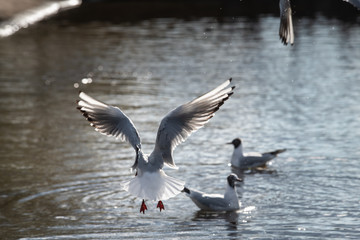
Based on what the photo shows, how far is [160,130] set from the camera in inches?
392

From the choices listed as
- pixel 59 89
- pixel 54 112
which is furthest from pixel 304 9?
pixel 54 112

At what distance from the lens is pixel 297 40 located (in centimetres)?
3130

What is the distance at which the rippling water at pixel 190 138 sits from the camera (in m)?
11.2

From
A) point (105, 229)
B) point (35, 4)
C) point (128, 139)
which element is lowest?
point (105, 229)

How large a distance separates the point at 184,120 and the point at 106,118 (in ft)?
3.47

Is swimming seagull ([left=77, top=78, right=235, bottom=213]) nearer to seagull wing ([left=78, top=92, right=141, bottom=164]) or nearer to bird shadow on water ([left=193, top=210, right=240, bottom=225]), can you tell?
seagull wing ([left=78, top=92, right=141, bottom=164])

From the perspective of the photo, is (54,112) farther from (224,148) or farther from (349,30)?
(349,30)

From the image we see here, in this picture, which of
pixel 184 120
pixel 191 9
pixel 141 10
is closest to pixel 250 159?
pixel 184 120

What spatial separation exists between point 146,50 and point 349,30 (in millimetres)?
10108

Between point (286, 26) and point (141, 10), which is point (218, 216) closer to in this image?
point (286, 26)

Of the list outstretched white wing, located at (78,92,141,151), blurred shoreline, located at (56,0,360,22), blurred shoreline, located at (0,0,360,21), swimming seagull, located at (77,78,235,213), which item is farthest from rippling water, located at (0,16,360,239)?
blurred shoreline, located at (0,0,360,21)

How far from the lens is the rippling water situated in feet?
36.7

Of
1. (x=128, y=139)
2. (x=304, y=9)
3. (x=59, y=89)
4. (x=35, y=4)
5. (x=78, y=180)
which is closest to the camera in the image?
(x=128, y=139)

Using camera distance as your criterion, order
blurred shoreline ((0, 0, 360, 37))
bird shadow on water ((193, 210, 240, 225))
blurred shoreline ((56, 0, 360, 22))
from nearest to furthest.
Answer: bird shadow on water ((193, 210, 240, 225)), blurred shoreline ((0, 0, 360, 37)), blurred shoreline ((56, 0, 360, 22))
